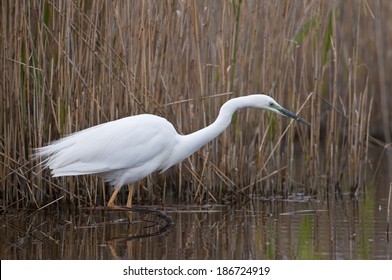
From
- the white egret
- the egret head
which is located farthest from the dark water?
the egret head

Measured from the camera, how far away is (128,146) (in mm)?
5703

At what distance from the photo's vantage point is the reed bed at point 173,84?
19.5 ft

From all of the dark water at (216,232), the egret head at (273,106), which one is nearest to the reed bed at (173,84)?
the dark water at (216,232)

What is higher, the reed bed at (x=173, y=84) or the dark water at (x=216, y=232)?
the reed bed at (x=173, y=84)

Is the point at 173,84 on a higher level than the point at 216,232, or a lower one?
higher

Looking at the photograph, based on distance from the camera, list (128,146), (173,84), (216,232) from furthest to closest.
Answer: (173,84) < (128,146) < (216,232)

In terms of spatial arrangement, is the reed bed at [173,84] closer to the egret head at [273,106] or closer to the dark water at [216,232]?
the dark water at [216,232]

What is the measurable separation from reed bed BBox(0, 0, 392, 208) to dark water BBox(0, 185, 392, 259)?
9.8 inches

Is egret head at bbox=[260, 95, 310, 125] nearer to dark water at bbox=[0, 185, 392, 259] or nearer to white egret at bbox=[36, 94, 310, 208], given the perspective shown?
white egret at bbox=[36, 94, 310, 208]

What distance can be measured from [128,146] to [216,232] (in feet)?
2.77

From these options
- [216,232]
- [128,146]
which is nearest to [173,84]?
[128,146]

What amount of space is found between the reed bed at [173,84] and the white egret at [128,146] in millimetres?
324

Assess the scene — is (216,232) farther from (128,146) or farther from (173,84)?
(173,84)

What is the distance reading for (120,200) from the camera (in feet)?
21.8
